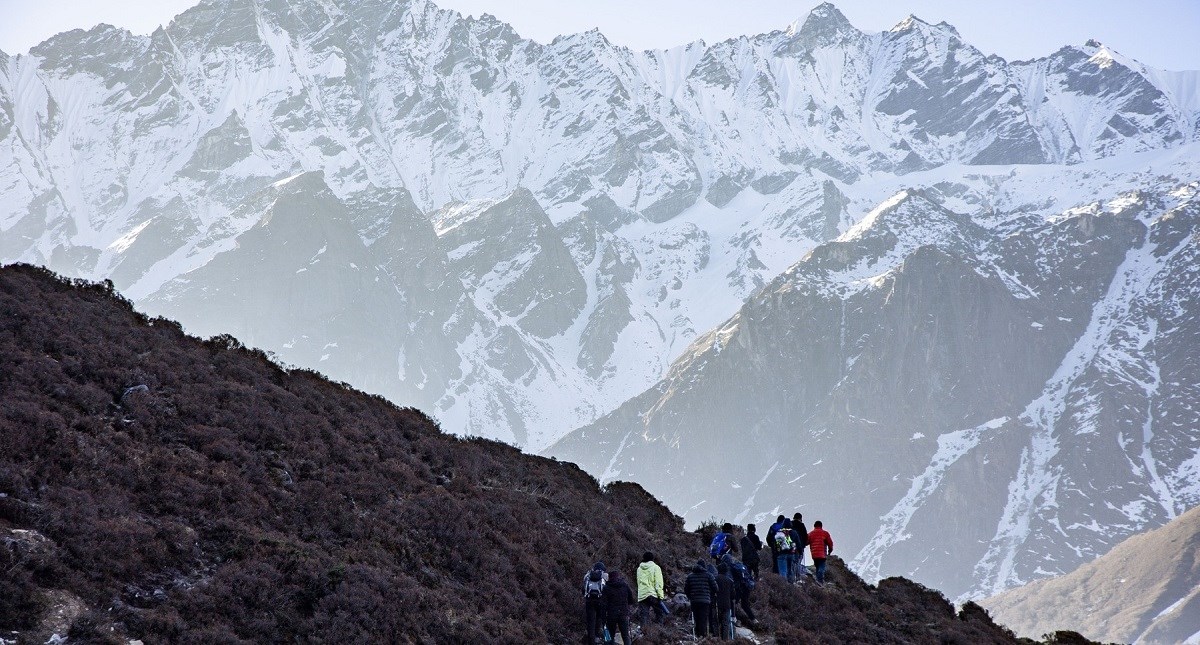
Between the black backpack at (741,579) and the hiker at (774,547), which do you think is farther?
the hiker at (774,547)

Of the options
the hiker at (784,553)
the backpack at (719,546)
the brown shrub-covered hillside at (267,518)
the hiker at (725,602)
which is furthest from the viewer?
the hiker at (784,553)

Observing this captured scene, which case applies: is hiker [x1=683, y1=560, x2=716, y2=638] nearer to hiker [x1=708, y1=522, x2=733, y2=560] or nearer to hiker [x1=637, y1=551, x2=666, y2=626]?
hiker [x1=637, y1=551, x2=666, y2=626]

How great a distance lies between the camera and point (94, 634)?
64.7 ft

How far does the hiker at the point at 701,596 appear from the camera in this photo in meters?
27.4

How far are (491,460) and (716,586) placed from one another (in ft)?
36.3

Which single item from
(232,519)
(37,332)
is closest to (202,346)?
(37,332)

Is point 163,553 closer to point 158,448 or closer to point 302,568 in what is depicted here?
point 302,568

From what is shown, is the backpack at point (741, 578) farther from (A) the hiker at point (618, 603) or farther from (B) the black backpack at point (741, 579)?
(A) the hiker at point (618, 603)

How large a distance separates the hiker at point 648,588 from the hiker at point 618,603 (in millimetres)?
2161

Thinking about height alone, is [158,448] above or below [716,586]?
above

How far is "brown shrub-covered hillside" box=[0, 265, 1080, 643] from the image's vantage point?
70.7 feet

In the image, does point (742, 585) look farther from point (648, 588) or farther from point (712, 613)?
point (648, 588)

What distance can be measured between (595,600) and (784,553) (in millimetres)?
10629

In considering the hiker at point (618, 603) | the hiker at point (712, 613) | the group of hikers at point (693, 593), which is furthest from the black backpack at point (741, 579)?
the hiker at point (618, 603)
